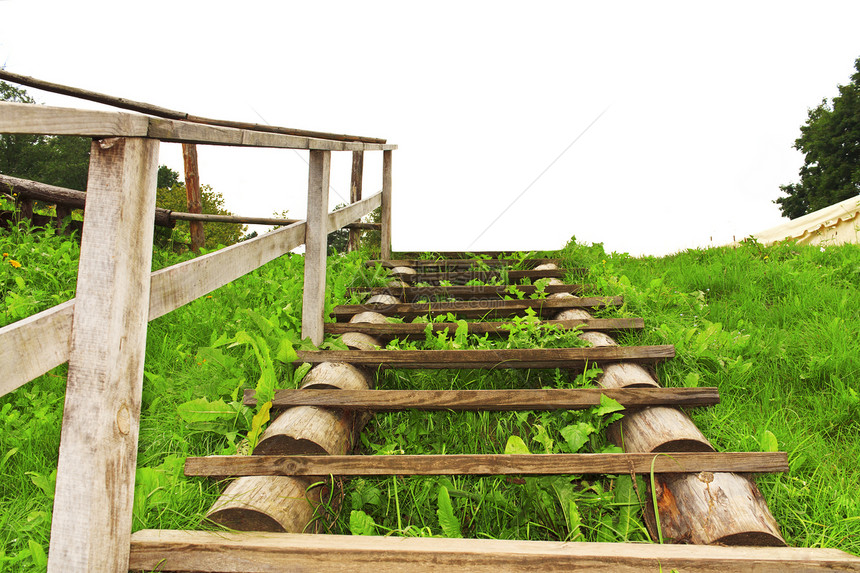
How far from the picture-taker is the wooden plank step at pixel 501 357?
2.99 metres

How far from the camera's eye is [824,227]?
10.1 meters

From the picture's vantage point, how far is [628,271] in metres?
5.44

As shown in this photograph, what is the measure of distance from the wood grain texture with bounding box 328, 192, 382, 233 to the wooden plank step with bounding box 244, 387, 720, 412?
5.05ft

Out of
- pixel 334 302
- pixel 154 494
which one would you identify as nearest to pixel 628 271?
pixel 334 302

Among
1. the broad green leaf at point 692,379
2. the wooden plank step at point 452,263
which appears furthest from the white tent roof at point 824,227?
the broad green leaf at point 692,379

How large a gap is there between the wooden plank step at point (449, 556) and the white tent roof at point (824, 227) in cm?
940

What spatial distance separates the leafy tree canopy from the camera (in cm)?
2914

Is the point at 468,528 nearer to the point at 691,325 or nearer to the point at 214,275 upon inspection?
the point at 214,275

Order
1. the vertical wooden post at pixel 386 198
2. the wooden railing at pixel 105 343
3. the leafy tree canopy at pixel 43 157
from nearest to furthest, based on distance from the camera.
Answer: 1. the wooden railing at pixel 105 343
2. the vertical wooden post at pixel 386 198
3. the leafy tree canopy at pixel 43 157

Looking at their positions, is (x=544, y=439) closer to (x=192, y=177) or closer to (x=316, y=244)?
(x=316, y=244)

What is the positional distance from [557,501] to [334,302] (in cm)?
259

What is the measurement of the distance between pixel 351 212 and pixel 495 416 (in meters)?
2.59

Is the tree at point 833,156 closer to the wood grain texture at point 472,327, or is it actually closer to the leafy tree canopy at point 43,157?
the wood grain texture at point 472,327

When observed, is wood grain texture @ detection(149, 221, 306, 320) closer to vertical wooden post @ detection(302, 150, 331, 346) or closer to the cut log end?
vertical wooden post @ detection(302, 150, 331, 346)
